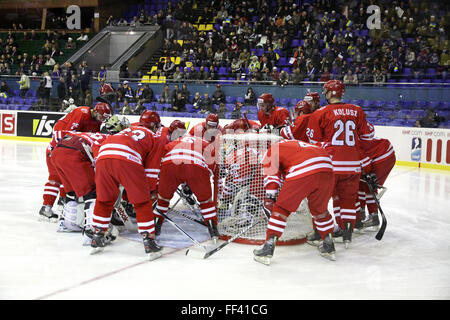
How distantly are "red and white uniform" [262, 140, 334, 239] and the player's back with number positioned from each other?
0.93 metres

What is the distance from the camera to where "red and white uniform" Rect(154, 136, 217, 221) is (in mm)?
4211

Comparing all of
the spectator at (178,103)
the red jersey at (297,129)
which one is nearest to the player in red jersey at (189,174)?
the red jersey at (297,129)

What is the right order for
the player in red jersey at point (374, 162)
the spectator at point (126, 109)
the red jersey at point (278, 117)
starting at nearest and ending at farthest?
the player in red jersey at point (374, 162) < the red jersey at point (278, 117) < the spectator at point (126, 109)

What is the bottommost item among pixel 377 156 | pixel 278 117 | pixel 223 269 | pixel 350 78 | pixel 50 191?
pixel 223 269

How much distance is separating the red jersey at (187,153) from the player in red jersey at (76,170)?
501 mm

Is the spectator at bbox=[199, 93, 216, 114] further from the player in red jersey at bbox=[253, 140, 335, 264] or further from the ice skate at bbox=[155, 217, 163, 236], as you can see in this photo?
the player in red jersey at bbox=[253, 140, 335, 264]

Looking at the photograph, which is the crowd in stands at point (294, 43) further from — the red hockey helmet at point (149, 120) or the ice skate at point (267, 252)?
the ice skate at point (267, 252)

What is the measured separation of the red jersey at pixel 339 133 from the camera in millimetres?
4332

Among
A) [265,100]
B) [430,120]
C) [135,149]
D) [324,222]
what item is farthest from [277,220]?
[430,120]

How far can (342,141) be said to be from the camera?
172 inches

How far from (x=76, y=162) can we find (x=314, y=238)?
2206 millimetres

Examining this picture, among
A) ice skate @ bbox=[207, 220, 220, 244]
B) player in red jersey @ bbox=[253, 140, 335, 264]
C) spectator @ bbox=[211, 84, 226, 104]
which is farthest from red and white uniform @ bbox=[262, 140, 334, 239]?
spectator @ bbox=[211, 84, 226, 104]

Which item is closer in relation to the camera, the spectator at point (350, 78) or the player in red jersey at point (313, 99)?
the player in red jersey at point (313, 99)

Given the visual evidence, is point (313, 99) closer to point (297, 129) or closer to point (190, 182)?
point (297, 129)
